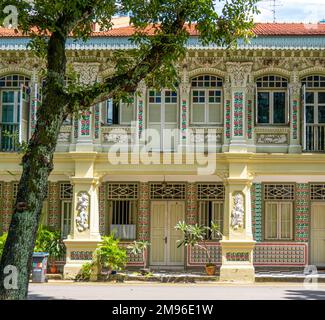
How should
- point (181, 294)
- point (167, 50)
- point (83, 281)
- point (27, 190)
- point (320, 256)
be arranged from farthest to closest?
1. point (320, 256)
2. point (83, 281)
3. point (181, 294)
4. point (167, 50)
5. point (27, 190)

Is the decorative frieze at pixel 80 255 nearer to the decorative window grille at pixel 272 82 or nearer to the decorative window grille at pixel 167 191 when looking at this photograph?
the decorative window grille at pixel 167 191

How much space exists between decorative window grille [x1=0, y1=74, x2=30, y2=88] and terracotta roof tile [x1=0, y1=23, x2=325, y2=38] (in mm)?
1356

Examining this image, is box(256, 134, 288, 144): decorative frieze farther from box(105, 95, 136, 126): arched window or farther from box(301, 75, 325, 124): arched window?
box(105, 95, 136, 126): arched window

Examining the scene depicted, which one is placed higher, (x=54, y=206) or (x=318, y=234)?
(x=54, y=206)

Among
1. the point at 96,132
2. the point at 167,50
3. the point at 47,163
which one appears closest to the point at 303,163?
the point at 96,132

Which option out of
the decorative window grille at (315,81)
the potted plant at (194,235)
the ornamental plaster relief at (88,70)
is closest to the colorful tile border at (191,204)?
the potted plant at (194,235)

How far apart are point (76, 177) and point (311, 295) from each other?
8.28 meters

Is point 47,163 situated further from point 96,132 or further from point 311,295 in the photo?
point 96,132

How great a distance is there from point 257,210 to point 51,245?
22.6 feet

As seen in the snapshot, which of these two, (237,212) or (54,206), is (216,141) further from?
(54,206)

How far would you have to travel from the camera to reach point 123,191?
25.5 metres

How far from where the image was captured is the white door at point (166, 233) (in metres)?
25.3

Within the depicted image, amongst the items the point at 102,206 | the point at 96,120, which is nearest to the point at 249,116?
the point at 96,120

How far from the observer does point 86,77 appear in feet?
77.6
